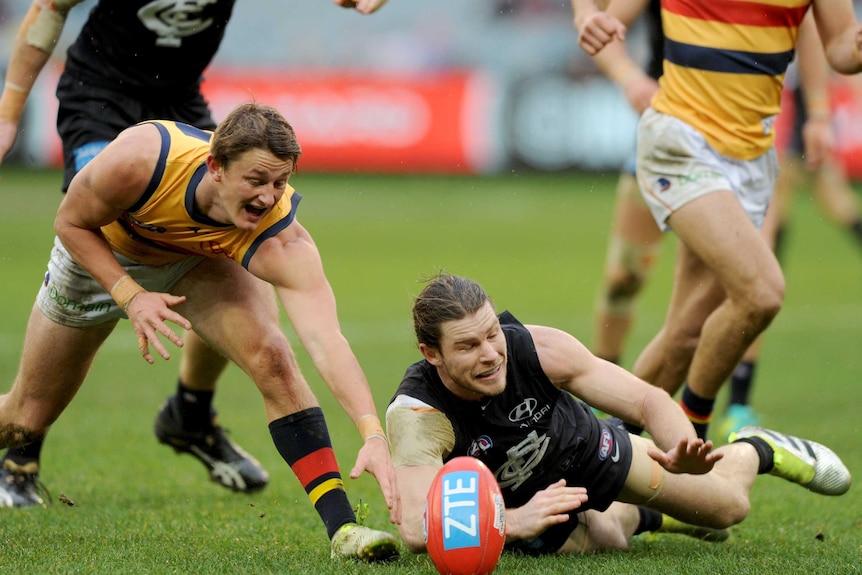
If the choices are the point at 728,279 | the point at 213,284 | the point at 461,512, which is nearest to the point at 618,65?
the point at 728,279

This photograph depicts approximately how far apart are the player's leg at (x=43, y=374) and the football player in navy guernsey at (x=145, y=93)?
39 cm

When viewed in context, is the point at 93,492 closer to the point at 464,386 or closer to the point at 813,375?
the point at 464,386

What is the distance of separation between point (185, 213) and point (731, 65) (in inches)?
104

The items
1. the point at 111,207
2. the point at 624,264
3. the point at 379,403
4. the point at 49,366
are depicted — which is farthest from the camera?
the point at 379,403

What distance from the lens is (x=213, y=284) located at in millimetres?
5133

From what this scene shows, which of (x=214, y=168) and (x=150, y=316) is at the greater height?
(x=214, y=168)

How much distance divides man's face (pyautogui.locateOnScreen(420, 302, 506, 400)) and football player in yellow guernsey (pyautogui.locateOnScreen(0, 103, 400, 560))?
35cm

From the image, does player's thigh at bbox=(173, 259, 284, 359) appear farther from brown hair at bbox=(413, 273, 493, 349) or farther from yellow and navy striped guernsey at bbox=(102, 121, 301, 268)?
brown hair at bbox=(413, 273, 493, 349)

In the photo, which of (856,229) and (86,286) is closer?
(86,286)

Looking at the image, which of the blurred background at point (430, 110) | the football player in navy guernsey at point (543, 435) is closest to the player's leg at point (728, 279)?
the football player in navy guernsey at point (543, 435)

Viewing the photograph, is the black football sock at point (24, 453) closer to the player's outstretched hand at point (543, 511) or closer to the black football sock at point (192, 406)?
the black football sock at point (192, 406)

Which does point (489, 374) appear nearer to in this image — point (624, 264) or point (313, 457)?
point (313, 457)

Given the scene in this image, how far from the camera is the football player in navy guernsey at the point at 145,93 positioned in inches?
227

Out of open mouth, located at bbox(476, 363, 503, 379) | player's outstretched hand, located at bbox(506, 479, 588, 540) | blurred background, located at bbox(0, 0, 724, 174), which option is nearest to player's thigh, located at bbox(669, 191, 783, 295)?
open mouth, located at bbox(476, 363, 503, 379)
